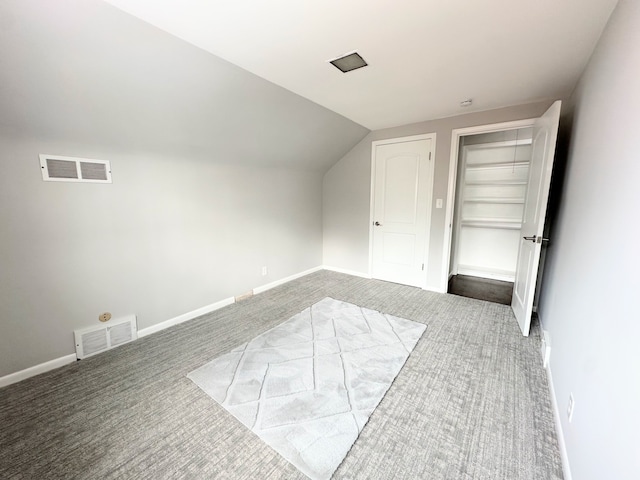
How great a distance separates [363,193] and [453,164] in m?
1.32

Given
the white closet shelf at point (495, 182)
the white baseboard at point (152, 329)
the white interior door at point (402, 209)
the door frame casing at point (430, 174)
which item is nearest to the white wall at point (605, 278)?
the door frame casing at point (430, 174)

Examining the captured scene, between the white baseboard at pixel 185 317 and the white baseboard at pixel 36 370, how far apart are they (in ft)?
1.63

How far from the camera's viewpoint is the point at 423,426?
1.53m

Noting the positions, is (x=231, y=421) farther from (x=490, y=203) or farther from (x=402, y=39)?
(x=490, y=203)

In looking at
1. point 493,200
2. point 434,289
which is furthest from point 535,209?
point 493,200

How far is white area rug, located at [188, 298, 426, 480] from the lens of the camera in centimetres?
145

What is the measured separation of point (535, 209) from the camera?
97.3 inches

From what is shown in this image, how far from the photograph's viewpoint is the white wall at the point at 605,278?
87 cm

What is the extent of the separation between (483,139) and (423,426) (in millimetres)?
4109

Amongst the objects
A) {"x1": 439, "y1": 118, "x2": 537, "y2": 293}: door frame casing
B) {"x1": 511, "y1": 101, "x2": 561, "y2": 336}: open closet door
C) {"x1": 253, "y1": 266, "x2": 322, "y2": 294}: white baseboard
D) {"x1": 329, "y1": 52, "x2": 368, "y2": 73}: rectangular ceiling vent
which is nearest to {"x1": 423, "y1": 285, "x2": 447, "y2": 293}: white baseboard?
{"x1": 439, "y1": 118, "x2": 537, "y2": 293}: door frame casing

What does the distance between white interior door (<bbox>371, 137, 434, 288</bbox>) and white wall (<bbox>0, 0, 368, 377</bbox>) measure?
1.09m

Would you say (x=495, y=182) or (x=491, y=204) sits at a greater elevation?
(x=495, y=182)

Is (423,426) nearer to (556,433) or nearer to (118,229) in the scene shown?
(556,433)

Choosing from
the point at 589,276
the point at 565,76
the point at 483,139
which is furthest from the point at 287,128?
the point at 483,139
